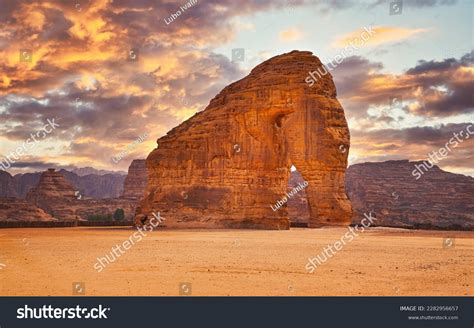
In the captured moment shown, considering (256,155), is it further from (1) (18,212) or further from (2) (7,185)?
(2) (7,185)

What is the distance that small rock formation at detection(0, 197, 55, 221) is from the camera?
263 feet

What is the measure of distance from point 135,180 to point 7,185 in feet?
201

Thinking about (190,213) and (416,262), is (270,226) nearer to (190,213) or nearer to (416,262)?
(190,213)

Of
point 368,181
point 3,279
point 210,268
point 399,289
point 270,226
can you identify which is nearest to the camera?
point 399,289

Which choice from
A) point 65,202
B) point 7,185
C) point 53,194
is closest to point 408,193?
point 65,202

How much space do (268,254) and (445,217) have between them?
93.1 m

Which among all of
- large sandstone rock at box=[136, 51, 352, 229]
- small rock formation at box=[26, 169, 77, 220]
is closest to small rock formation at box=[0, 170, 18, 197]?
small rock formation at box=[26, 169, 77, 220]

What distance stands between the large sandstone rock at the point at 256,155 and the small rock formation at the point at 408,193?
189ft

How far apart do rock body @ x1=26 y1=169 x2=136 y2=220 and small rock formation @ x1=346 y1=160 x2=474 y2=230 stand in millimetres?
48302

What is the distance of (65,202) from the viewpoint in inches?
4550

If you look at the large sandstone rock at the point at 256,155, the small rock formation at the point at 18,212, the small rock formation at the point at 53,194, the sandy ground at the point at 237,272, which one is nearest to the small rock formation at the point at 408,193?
the small rock formation at the point at 18,212

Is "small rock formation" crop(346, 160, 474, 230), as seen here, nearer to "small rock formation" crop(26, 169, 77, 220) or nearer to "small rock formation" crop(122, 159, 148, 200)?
"small rock formation" crop(122, 159, 148, 200)

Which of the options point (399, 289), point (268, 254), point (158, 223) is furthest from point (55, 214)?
point (399, 289)

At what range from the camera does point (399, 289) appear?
1306 centimetres
